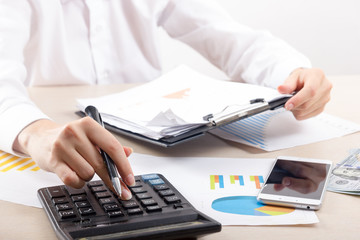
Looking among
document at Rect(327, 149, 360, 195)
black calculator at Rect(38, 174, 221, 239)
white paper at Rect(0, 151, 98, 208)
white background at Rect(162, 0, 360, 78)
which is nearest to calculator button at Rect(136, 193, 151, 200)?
black calculator at Rect(38, 174, 221, 239)

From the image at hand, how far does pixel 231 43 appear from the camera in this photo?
1283mm

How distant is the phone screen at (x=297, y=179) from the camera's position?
593mm

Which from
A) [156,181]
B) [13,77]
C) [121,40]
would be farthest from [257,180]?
[121,40]

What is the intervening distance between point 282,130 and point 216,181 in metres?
0.26

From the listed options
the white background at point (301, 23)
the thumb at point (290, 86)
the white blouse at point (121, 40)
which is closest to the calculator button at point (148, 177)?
the thumb at point (290, 86)

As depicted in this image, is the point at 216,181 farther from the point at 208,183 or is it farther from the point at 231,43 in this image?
the point at 231,43

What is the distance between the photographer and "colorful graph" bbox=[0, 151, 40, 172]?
2.31 feet

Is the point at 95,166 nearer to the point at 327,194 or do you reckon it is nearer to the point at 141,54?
the point at 327,194

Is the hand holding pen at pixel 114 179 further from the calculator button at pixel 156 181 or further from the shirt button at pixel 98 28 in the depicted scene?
the shirt button at pixel 98 28

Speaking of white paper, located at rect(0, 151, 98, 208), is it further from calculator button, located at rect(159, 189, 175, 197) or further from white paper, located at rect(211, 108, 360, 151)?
white paper, located at rect(211, 108, 360, 151)

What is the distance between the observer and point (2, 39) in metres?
0.99

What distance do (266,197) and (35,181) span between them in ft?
0.98

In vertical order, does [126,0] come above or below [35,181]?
above

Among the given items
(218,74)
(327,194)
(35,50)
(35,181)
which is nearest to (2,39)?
(35,50)
